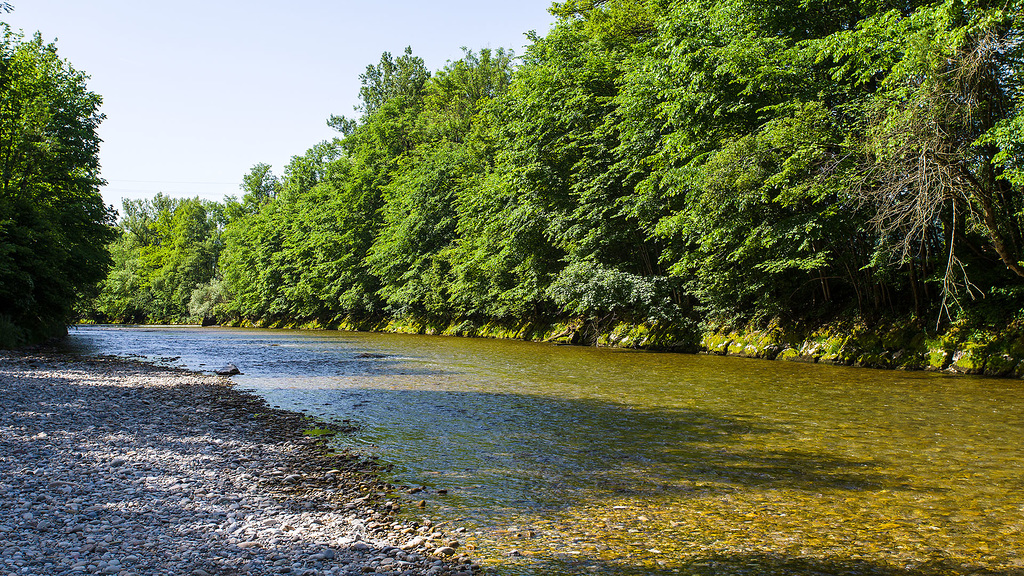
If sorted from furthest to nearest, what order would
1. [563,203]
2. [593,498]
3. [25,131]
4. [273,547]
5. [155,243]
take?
[155,243]
[563,203]
[25,131]
[593,498]
[273,547]

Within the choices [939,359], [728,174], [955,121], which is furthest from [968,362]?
[728,174]

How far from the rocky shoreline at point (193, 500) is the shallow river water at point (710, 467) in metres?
0.67

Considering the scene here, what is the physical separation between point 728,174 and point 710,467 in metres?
13.9

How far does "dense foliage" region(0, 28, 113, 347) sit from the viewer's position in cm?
2314

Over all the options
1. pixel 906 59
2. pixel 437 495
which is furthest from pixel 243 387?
pixel 906 59

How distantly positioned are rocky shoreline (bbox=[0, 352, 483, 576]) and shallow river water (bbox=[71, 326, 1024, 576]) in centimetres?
67

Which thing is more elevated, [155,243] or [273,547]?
[155,243]

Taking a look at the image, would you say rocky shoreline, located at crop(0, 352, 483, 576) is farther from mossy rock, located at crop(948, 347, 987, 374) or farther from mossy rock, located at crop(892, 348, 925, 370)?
mossy rock, located at crop(948, 347, 987, 374)

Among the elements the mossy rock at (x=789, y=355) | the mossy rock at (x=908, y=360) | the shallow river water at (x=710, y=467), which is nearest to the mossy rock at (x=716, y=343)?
the mossy rock at (x=789, y=355)

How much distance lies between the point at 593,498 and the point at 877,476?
352 cm

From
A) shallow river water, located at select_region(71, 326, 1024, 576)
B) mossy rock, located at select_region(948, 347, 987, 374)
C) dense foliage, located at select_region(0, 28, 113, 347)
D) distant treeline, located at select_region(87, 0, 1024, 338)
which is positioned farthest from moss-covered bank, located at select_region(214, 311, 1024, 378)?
dense foliage, located at select_region(0, 28, 113, 347)

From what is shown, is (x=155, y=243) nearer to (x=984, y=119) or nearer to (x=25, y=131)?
(x=25, y=131)

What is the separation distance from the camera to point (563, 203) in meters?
31.6

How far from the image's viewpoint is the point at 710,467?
24.1ft
